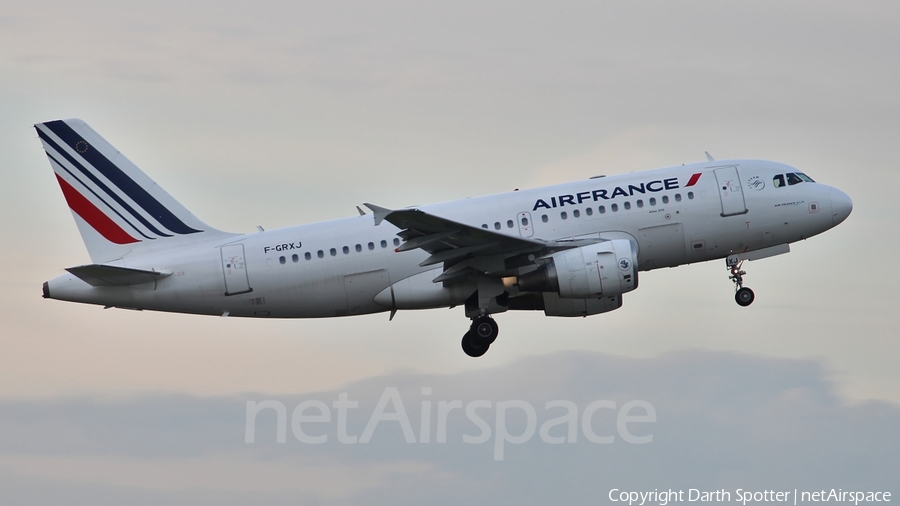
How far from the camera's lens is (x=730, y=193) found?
4041cm

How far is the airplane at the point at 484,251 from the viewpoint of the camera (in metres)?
39.8

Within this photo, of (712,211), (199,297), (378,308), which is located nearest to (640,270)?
(712,211)

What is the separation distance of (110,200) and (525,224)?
47.5 feet

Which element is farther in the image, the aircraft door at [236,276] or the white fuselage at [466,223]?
the aircraft door at [236,276]

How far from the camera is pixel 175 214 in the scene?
42.7 metres

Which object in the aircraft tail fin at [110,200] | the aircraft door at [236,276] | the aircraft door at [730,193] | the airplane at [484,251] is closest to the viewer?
the airplane at [484,251]

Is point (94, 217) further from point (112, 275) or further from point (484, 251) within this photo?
point (484, 251)

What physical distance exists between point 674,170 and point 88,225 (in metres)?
19.9

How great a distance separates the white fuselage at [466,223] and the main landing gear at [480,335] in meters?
1.07

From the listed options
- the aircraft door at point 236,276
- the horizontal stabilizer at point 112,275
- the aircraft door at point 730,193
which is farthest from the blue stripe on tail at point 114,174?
the aircraft door at point 730,193

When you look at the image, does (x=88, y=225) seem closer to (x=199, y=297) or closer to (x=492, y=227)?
(x=199, y=297)

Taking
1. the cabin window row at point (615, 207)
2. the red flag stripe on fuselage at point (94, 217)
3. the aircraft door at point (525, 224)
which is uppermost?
the red flag stripe on fuselage at point (94, 217)

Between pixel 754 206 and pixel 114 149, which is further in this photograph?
pixel 114 149

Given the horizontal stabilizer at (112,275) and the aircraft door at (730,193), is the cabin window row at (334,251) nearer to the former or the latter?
the horizontal stabilizer at (112,275)
